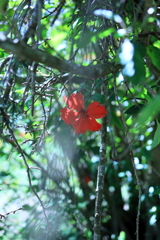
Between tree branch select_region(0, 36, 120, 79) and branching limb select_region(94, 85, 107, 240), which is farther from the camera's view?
branching limb select_region(94, 85, 107, 240)

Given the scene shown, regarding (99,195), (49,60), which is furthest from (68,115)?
(49,60)

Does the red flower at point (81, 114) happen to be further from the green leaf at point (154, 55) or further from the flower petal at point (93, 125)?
the green leaf at point (154, 55)

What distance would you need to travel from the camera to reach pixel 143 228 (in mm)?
1639

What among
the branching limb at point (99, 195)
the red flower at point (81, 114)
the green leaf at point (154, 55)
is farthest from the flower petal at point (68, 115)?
the green leaf at point (154, 55)

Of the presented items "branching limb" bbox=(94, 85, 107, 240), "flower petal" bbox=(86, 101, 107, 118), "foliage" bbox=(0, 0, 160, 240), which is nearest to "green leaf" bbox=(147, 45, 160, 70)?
"foliage" bbox=(0, 0, 160, 240)

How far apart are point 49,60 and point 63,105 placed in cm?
81

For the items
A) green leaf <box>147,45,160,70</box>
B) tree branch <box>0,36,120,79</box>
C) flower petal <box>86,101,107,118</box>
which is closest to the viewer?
tree branch <box>0,36,120,79</box>

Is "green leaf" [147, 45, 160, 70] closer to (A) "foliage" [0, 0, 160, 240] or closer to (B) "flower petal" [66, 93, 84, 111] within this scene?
(A) "foliage" [0, 0, 160, 240]

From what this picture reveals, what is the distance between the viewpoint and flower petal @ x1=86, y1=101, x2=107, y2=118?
0.82 m

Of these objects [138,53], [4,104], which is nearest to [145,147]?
[4,104]

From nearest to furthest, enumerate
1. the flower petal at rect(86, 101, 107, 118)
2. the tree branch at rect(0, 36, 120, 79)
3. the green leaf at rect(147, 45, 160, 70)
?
1. the tree branch at rect(0, 36, 120, 79)
2. the green leaf at rect(147, 45, 160, 70)
3. the flower petal at rect(86, 101, 107, 118)

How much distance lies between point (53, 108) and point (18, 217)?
63 cm

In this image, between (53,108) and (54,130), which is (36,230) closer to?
(54,130)

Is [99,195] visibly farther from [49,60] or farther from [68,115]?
[49,60]
